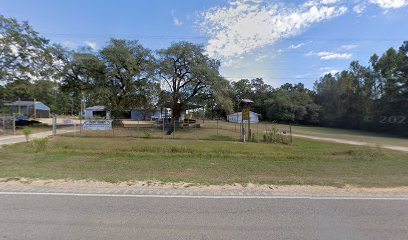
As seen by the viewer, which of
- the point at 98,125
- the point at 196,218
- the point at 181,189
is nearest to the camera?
the point at 196,218

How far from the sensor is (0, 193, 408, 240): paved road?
391cm

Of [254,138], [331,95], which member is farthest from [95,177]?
[331,95]

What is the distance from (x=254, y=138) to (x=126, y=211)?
19375mm

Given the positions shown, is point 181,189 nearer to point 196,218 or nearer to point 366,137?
point 196,218

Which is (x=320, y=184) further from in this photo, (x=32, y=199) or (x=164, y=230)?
(x=32, y=199)

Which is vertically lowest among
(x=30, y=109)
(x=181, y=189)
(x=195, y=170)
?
(x=195, y=170)

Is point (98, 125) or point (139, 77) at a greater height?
point (139, 77)

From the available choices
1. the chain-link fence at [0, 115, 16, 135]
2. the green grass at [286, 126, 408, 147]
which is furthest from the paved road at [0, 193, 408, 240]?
the chain-link fence at [0, 115, 16, 135]

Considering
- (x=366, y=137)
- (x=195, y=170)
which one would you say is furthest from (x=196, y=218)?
(x=366, y=137)

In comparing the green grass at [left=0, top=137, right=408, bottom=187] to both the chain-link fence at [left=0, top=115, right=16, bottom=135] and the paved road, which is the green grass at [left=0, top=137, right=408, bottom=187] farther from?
the chain-link fence at [left=0, top=115, right=16, bottom=135]

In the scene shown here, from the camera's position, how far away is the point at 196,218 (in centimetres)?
454

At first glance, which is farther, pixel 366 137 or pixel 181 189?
pixel 366 137

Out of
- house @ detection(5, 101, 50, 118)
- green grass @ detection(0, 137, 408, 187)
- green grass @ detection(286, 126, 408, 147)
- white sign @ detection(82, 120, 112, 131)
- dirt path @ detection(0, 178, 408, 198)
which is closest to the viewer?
dirt path @ detection(0, 178, 408, 198)

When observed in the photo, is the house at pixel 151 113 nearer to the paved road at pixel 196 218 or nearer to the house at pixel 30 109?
the house at pixel 30 109
